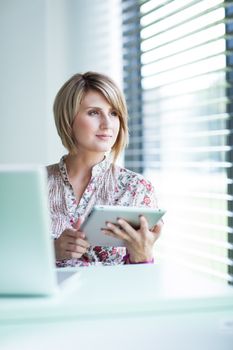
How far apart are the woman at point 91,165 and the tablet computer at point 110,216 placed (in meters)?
0.37

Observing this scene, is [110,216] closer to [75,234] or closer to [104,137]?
[75,234]

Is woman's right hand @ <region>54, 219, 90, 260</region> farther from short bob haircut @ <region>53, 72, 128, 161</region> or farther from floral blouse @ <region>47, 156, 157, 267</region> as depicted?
short bob haircut @ <region>53, 72, 128, 161</region>

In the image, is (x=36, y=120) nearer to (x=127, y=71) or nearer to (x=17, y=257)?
(x=127, y=71)

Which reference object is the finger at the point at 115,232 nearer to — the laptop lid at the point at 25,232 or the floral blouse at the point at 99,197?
the floral blouse at the point at 99,197

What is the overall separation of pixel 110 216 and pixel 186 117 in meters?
1.48

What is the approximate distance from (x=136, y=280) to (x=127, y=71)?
7.55 ft

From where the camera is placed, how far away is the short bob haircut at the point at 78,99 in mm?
2010

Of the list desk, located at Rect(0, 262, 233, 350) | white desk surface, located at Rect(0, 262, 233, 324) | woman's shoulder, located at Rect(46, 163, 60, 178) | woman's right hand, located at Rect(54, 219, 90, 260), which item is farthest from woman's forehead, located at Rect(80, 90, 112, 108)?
desk, located at Rect(0, 262, 233, 350)

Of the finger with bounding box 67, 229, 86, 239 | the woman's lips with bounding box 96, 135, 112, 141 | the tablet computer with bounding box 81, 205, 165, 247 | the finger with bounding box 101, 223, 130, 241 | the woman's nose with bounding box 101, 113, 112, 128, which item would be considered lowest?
the finger with bounding box 67, 229, 86, 239

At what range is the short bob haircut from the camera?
201 centimetres

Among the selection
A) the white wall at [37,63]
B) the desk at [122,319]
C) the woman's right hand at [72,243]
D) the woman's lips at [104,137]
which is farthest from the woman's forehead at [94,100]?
the white wall at [37,63]

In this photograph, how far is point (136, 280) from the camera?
1.19 meters

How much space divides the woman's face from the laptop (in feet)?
3.37

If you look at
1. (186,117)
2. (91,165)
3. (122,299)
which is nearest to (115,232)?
(122,299)
